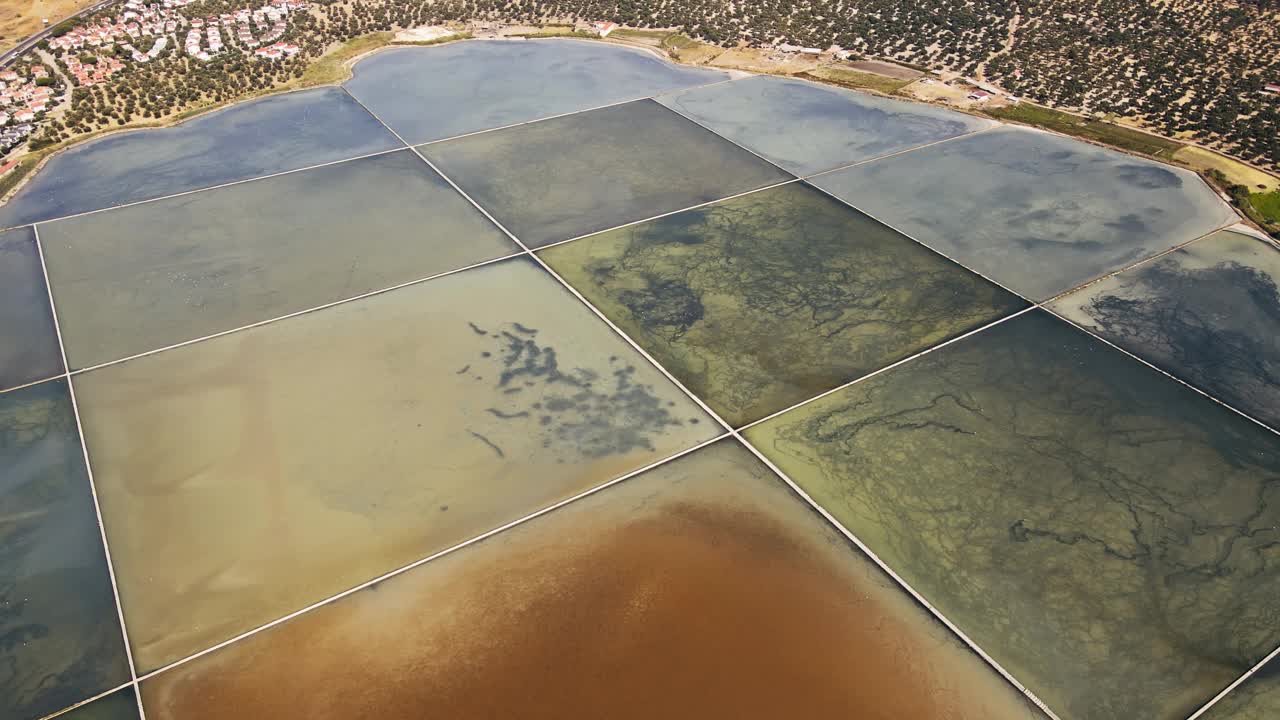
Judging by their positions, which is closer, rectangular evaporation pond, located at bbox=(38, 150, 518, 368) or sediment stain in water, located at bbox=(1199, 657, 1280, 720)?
sediment stain in water, located at bbox=(1199, 657, 1280, 720)

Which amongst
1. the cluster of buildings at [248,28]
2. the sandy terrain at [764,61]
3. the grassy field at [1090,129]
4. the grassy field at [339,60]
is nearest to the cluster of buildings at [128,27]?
the cluster of buildings at [248,28]

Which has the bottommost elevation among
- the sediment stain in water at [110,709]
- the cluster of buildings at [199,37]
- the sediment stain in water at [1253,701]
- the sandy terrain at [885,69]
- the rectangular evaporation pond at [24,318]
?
the sediment stain in water at [110,709]

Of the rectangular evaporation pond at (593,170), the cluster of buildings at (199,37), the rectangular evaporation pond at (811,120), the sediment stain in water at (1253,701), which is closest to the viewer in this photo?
the sediment stain in water at (1253,701)

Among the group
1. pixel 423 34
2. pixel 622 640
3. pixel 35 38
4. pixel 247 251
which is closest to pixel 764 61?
pixel 423 34

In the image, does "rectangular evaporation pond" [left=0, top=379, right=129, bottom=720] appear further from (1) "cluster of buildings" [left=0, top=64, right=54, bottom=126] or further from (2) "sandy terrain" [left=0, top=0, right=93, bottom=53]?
(2) "sandy terrain" [left=0, top=0, right=93, bottom=53]

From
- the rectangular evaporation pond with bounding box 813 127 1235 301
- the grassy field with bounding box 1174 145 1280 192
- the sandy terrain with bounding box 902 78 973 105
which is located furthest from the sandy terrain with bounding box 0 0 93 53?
the grassy field with bounding box 1174 145 1280 192

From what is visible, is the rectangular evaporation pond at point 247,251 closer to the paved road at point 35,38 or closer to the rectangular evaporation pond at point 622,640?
the rectangular evaporation pond at point 622,640

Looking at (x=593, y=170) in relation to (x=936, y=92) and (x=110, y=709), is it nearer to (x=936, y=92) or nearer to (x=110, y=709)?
(x=936, y=92)
